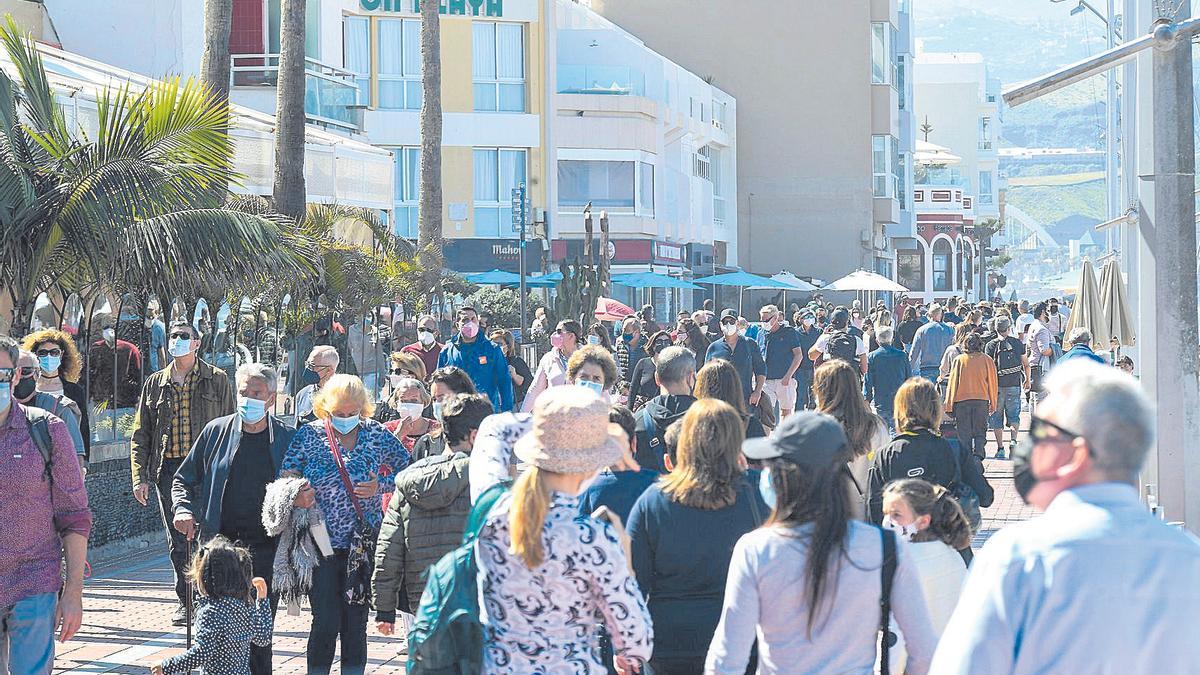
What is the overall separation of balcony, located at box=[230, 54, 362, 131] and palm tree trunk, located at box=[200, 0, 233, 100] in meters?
8.46

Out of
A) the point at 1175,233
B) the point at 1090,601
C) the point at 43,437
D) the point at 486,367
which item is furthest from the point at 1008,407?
the point at 1090,601

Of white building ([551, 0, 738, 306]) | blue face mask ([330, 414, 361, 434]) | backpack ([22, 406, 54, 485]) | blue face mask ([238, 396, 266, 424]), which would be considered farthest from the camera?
white building ([551, 0, 738, 306])

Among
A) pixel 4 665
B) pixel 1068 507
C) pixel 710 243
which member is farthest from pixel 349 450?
pixel 710 243

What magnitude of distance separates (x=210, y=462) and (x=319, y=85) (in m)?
20.1

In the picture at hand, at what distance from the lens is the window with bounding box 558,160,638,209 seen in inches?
1909

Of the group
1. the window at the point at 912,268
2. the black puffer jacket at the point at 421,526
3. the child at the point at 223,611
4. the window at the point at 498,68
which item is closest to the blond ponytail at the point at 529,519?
the black puffer jacket at the point at 421,526

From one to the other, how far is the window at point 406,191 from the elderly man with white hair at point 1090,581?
41371mm

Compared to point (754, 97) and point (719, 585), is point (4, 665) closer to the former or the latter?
point (719, 585)

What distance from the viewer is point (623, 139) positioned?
4853cm

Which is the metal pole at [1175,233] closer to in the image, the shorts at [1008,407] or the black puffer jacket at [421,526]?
the black puffer jacket at [421,526]

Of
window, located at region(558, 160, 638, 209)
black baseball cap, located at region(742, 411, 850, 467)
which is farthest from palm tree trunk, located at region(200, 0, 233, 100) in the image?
window, located at region(558, 160, 638, 209)

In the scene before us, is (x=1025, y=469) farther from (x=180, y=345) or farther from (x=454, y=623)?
(x=180, y=345)

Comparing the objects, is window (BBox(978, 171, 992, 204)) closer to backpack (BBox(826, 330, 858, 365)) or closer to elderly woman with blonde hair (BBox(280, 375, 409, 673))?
backpack (BBox(826, 330, 858, 365))

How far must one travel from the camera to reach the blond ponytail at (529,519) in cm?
452
